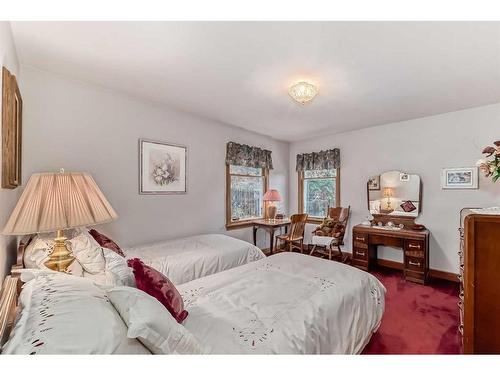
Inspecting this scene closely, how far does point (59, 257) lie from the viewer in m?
1.43

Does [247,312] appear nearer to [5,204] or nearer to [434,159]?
[5,204]

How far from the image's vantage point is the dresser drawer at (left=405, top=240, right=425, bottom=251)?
130 inches

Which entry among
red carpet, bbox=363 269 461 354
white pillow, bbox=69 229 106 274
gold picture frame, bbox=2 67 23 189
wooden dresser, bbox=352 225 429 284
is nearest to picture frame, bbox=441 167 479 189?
wooden dresser, bbox=352 225 429 284

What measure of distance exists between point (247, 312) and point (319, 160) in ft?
12.7

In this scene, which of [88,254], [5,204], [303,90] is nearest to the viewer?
[5,204]

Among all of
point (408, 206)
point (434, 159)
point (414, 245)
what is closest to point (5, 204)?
point (414, 245)

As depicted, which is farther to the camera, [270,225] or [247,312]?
[270,225]

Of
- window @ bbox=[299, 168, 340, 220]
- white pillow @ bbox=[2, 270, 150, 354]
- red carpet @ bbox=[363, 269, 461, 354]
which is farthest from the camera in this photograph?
window @ bbox=[299, 168, 340, 220]

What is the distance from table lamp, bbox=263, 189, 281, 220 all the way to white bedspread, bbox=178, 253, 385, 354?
2.30 meters

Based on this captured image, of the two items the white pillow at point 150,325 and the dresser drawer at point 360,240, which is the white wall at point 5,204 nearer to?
the white pillow at point 150,325

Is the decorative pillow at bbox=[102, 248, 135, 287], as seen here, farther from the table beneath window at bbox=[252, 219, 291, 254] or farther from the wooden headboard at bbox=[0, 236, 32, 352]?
the table beneath window at bbox=[252, 219, 291, 254]

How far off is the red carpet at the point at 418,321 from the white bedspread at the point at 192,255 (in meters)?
1.49

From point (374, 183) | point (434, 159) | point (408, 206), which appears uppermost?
point (434, 159)
